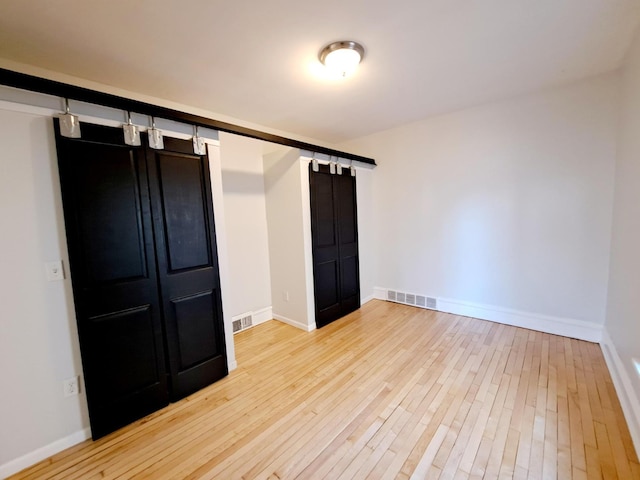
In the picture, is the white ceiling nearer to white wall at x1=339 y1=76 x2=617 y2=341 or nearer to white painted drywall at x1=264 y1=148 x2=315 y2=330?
white wall at x1=339 y1=76 x2=617 y2=341

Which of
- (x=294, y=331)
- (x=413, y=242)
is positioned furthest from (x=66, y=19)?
(x=413, y=242)

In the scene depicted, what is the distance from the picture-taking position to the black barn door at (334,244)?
330cm

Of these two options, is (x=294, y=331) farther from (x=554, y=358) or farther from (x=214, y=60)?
(x=214, y=60)

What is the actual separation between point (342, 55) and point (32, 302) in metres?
2.64

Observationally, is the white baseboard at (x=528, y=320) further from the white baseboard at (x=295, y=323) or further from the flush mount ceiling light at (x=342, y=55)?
the flush mount ceiling light at (x=342, y=55)

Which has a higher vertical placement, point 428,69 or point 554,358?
point 428,69

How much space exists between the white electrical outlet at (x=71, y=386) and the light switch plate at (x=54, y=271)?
26.3 inches

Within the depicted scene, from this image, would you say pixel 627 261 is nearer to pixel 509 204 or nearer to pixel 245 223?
pixel 509 204

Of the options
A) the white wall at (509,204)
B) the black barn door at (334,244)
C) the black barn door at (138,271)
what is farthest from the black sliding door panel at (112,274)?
the white wall at (509,204)

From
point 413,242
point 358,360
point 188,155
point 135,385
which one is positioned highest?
point 188,155

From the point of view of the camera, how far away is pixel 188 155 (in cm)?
209

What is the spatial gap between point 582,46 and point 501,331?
280cm

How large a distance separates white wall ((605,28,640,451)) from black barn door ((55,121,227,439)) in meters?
3.06

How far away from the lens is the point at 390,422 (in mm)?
1771
